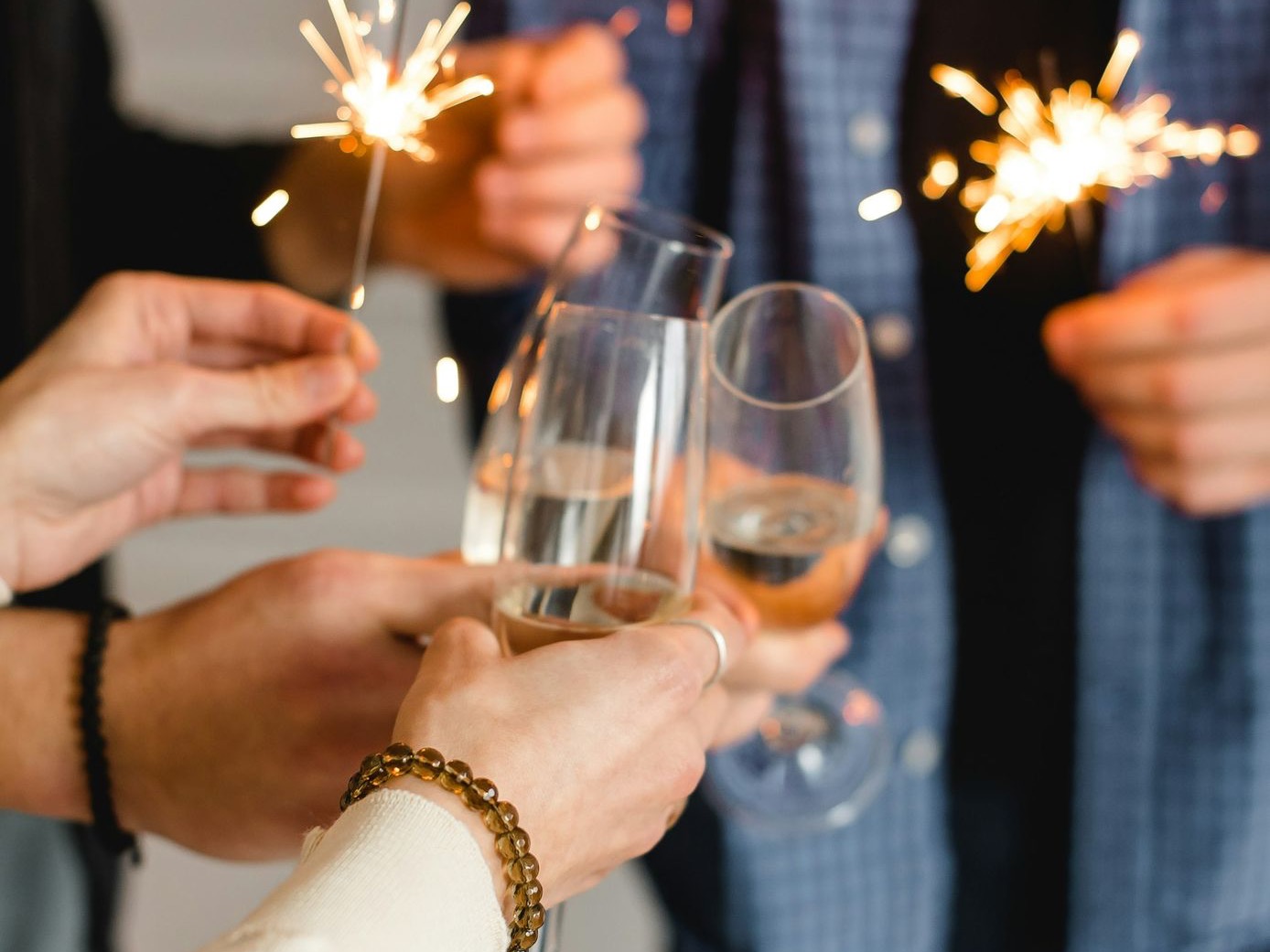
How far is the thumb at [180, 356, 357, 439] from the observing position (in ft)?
2.85

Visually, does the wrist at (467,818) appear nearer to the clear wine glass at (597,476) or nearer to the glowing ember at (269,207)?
the clear wine glass at (597,476)

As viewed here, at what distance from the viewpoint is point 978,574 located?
4.58 feet

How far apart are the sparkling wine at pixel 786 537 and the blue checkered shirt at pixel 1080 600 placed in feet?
1.24

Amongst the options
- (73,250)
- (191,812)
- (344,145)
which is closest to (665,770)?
(191,812)

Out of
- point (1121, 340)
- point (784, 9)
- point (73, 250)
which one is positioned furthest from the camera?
point (73, 250)

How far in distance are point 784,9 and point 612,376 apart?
684 millimetres

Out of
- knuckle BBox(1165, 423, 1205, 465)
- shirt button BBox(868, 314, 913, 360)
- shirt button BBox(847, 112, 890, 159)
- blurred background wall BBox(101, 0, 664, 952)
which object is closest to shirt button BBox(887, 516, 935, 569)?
shirt button BBox(868, 314, 913, 360)

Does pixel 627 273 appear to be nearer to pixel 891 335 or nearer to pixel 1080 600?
pixel 891 335

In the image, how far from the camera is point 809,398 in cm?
92

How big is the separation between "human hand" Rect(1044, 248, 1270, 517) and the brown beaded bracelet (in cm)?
80

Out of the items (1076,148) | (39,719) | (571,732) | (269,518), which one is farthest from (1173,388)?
(269,518)

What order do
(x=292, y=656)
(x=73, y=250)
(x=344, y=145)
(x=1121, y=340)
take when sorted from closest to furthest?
(x=292, y=656) → (x=344, y=145) → (x=1121, y=340) → (x=73, y=250)

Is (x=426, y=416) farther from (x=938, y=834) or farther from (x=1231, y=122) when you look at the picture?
(x=1231, y=122)

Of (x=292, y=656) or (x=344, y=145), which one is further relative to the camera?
(x=344, y=145)
